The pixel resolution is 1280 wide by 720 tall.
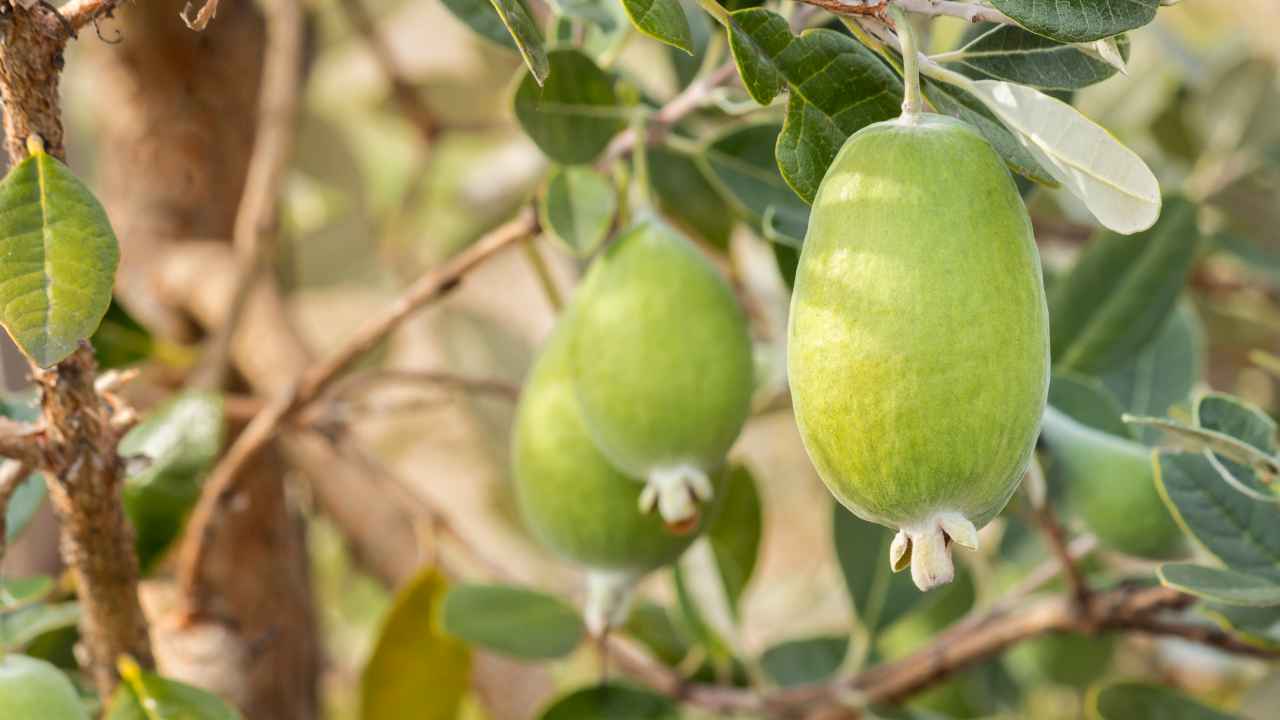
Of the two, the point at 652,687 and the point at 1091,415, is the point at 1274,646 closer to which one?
the point at 1091,415

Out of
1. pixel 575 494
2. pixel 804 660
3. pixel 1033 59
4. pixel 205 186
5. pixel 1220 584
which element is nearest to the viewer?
pixel 1033 59

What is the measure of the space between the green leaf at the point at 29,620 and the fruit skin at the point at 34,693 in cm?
9

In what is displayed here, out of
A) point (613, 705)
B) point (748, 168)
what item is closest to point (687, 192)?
point (748, 168)

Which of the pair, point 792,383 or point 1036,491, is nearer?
point 792,383

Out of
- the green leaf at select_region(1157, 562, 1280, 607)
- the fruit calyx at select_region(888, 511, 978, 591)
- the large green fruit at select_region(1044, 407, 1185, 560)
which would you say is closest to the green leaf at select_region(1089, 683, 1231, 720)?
the large green fruit at select_region(1044, 407, 1185, 560)

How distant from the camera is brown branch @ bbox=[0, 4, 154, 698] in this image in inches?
17.0

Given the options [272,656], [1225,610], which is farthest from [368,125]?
[1225,610]

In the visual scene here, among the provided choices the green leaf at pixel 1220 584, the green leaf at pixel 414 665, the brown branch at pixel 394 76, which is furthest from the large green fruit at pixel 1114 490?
the brown branch at pixel 394 76

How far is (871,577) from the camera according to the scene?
3.28ft

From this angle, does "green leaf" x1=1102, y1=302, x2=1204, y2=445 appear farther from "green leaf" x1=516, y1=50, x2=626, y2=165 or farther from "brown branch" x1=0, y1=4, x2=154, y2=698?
"brown branch" x1=0, y1=4, x2=154, y2=698

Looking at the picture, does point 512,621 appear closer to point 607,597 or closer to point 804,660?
point 607,597

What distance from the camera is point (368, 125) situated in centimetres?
216

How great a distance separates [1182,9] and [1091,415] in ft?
6.18

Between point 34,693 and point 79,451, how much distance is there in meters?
0.10
